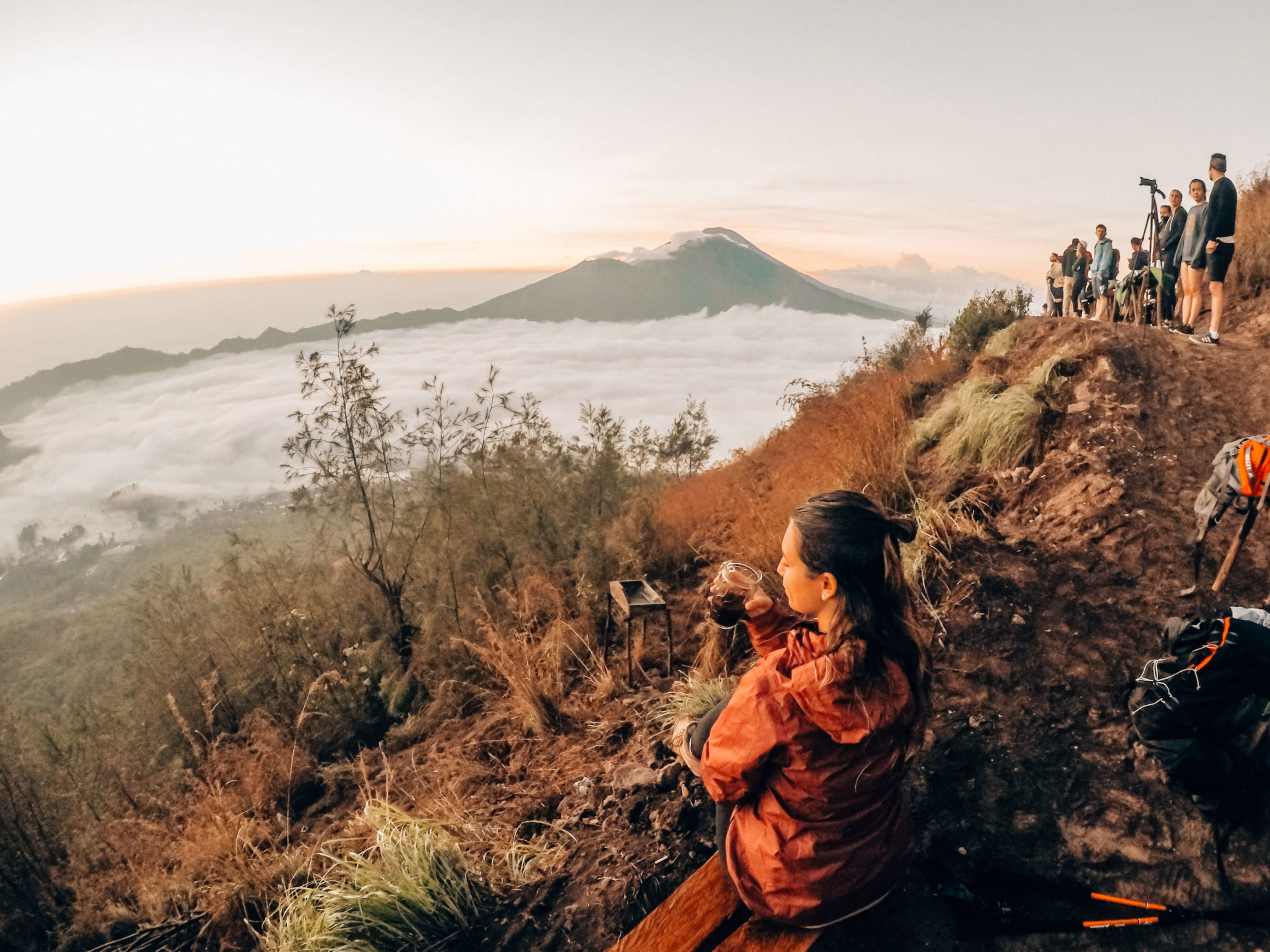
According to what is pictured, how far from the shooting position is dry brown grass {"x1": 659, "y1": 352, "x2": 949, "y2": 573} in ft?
16.2

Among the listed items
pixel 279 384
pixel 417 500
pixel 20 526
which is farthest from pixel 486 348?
pixel 417 500

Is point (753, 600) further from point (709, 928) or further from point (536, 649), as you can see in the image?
point (536, 649)

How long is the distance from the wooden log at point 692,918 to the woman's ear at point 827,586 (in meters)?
1.18

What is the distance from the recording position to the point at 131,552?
63.0 m

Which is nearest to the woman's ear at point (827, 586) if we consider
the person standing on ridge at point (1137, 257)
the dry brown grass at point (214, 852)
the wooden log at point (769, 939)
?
the wooden log at point (769, 939)

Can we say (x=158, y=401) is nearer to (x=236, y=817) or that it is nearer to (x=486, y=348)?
(x=486, y=348)

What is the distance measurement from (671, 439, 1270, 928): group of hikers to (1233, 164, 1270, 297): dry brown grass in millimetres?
7081

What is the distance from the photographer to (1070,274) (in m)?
10.5

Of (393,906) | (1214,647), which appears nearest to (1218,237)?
(1214,647)

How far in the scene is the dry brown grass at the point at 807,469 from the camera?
495 centimetres

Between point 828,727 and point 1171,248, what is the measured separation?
946 centimetres

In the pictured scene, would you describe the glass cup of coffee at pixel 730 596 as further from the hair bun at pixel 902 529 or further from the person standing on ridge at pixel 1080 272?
the person standing on ridge at pixel 1080 272

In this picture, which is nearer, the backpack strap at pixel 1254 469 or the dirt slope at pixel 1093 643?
the dirt slope at pixel 1093 643

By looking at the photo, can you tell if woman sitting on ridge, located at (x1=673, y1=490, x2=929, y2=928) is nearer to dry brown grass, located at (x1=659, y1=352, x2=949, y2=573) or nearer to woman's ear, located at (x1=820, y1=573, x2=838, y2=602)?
woman's ear, located at (x1=820, y1=573, x2=838, y2=602)
